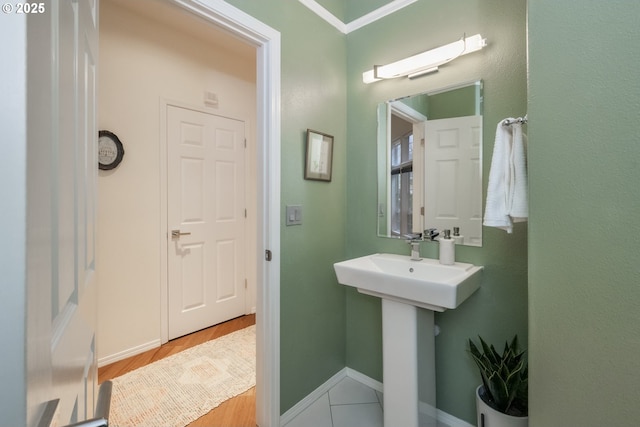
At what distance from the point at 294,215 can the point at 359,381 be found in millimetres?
1263

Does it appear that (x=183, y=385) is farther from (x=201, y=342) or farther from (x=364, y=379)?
(x=364, y=379)

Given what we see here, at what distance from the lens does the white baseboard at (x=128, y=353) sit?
209 centimetres

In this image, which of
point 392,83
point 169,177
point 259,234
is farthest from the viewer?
point 169,177

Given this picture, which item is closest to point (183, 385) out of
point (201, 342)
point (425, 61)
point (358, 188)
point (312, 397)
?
point (201, 342)

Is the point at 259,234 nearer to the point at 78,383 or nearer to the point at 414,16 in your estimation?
the point at 78,383

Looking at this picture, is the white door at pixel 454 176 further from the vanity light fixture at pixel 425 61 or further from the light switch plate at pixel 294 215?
the light switch plate at pixel 294 215

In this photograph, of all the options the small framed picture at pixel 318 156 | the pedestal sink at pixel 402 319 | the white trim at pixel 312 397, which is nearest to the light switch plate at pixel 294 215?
the small framed picture at pixel 318 156

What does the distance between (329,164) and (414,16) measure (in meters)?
0.99

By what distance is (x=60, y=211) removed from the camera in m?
0.47

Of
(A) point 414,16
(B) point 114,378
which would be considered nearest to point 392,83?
(A) point 414,16

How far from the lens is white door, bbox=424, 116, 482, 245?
148cm

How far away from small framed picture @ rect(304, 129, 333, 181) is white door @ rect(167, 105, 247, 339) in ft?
4.46

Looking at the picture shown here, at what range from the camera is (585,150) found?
31.4 inches

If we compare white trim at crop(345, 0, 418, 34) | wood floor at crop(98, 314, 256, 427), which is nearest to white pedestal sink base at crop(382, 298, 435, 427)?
wood floor at crop(98, 314, 256, 427)
